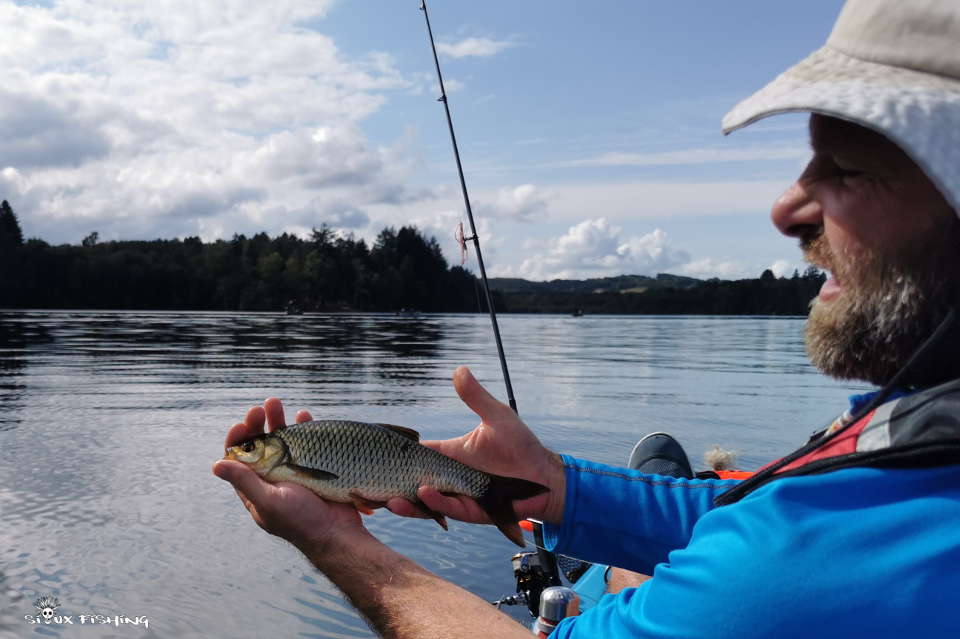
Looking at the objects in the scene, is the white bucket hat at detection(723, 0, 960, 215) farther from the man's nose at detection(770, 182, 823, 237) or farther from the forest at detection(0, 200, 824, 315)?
the forest at detection(0, 200, 824, 315)

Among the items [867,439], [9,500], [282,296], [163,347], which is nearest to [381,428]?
[867,439]

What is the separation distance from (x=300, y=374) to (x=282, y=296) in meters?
97.7

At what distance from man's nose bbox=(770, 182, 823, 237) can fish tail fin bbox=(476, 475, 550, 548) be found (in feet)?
4.39

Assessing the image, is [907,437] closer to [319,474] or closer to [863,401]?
[863,401]

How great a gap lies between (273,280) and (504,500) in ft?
377

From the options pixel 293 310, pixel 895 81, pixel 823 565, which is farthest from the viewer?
pixel 293 310

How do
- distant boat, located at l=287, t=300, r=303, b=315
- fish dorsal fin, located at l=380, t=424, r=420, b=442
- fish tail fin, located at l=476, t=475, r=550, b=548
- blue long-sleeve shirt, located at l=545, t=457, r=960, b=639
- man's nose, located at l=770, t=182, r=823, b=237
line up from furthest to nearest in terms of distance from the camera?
1. distant boat, located at l=287, t=300, r=303, b=315
2. fish dorsal fin, located at l=380, t=424, r=420, b=442
3. fish tail fin, located at l=476, t=475, r=550, b=548
4. man's nose, located at l=770, t=182, r=823, b=237
5. blue long-sleeve shirt, located at l=545, t=457, r=960, b=639

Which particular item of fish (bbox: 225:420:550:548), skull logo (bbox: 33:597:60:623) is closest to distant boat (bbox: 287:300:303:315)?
skull logo (bbox: 33:597:60:623)

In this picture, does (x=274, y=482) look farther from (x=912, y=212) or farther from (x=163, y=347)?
(x=163, y=347)

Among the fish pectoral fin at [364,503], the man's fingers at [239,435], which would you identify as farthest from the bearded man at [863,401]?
the man's fingers at [239,435]

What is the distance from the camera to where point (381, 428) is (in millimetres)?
2725

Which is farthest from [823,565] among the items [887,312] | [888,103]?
[888,103]

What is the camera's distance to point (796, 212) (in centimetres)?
169

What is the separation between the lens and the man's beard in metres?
1.40
